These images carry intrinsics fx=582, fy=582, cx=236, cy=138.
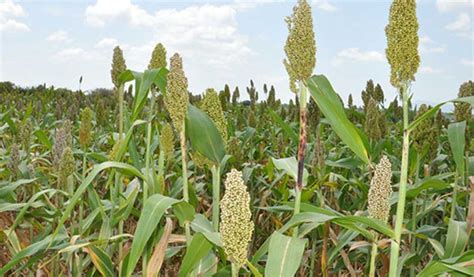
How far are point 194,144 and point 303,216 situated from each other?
0.61 metres

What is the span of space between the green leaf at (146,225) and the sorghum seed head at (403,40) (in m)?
0.79

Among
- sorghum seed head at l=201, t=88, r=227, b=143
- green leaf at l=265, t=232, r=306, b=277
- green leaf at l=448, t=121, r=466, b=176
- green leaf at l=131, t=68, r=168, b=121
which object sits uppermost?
green leaf at l=131, t=68, r=168, b=121

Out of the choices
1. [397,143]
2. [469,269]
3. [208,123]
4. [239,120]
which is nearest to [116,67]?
[208,123]

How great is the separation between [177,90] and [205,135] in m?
0.26

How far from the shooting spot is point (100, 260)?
2350mm

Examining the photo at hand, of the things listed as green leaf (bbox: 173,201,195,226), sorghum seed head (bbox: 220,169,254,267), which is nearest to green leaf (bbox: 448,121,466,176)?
green leaf (bbox: 173,201,195,226)

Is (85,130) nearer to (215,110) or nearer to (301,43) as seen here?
(215,110)

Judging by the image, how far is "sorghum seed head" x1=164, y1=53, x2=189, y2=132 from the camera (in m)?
1.92

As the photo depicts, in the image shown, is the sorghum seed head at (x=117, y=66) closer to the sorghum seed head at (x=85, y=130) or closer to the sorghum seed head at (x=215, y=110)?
the sorghum seed head at (x=85, y=130)

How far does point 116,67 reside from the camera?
286cm

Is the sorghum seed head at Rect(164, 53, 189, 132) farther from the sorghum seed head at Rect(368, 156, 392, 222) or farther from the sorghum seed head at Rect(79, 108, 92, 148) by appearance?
the sorghum seed head at Rect(79, 108, 92, 148)

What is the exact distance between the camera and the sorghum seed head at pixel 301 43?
1.76 m

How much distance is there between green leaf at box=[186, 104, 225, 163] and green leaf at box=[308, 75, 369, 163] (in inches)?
20.4

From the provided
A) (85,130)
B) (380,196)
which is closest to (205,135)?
(380,196)
